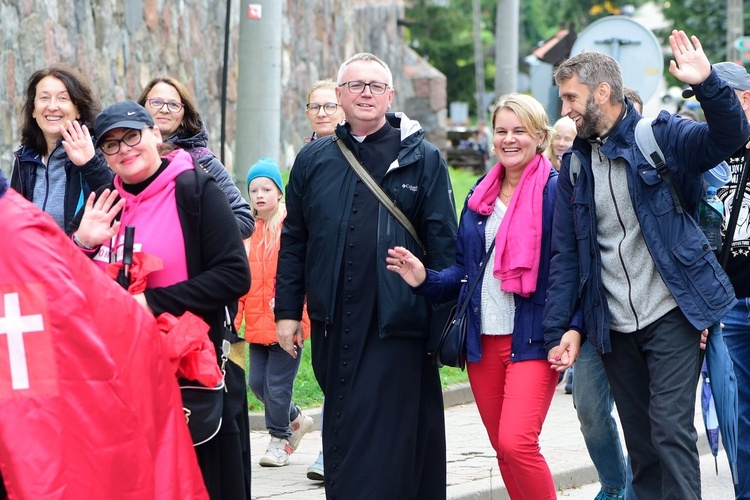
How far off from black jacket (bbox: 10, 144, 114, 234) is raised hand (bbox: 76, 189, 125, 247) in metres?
0.41

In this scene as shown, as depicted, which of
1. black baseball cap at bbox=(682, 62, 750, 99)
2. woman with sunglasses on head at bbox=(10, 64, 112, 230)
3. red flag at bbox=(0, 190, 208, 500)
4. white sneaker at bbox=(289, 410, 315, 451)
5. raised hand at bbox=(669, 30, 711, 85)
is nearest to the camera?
red flag at bbox=(0, 190, 208, 500)

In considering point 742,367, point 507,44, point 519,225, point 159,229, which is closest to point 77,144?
point 159,229

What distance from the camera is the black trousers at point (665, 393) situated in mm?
5289

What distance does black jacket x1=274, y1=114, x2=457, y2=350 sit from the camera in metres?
5.70

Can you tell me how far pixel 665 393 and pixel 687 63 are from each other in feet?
4.18

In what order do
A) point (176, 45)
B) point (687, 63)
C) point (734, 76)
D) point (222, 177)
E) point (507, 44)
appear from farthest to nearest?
point (507, 44), point (176, 45), point (734, 76), point (222, 177), point (687, 63)

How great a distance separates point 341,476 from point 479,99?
2110 inches

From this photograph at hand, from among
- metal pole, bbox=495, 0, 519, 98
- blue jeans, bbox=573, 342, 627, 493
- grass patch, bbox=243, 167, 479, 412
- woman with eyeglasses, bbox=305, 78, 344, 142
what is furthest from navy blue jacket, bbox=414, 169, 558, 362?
metal pole, bbox=495, 0, 519, 98

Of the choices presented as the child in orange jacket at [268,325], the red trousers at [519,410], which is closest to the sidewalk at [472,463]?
the child in orange jacket at [268,325]

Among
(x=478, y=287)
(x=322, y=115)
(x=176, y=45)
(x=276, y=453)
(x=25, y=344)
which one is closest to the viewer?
(x=25, y=344)

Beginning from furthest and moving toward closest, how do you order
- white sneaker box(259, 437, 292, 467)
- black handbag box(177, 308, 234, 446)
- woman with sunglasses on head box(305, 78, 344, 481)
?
1. white sneaker box(259, 437, 292, 467)
2. woman with sunglasses on head box(305, 78, 344, 481)
3. black handbag box(177, 308, 234, 446)

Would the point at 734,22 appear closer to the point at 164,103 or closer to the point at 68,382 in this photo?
the point at 164,103

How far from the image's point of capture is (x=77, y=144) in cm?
545

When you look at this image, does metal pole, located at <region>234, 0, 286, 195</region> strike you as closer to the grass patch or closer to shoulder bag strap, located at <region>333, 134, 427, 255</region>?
the grass patch
